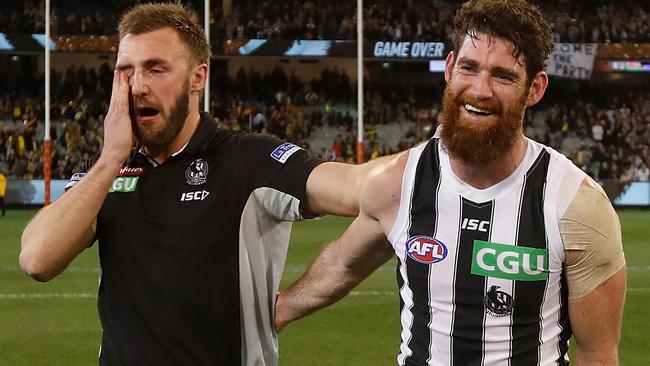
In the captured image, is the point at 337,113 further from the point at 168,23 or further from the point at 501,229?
the point at 501,229

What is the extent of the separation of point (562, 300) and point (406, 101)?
3494cm

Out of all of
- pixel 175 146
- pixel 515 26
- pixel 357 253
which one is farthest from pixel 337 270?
pixel 515 26

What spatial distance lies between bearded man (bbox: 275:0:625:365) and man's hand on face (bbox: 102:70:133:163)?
2.79 ft

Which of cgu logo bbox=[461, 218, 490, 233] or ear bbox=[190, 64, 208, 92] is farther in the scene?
ear bbox=[190, 64, 208, 92]

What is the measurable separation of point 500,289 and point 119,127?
50.9 inches

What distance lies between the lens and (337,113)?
36.4 meters

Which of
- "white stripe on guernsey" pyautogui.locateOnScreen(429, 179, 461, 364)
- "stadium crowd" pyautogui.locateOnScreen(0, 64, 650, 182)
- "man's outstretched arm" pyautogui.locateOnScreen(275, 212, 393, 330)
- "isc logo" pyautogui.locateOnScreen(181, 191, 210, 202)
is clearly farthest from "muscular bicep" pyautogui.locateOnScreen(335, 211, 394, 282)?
"stadium crowd" pyautogui.locateOnScreen(0, 64, 650, 182)

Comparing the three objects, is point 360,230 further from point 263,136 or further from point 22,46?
point 22,46

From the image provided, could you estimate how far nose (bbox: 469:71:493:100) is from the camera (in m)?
2.89

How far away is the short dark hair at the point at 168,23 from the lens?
3.29 m

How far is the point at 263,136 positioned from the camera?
344 cm

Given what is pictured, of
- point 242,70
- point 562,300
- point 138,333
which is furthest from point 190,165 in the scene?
point 242,70

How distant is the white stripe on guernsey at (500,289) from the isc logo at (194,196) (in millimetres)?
929

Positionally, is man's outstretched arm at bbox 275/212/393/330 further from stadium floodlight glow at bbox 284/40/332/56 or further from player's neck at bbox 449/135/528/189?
stadium floodlight glow at bbox 284/40/332/56
